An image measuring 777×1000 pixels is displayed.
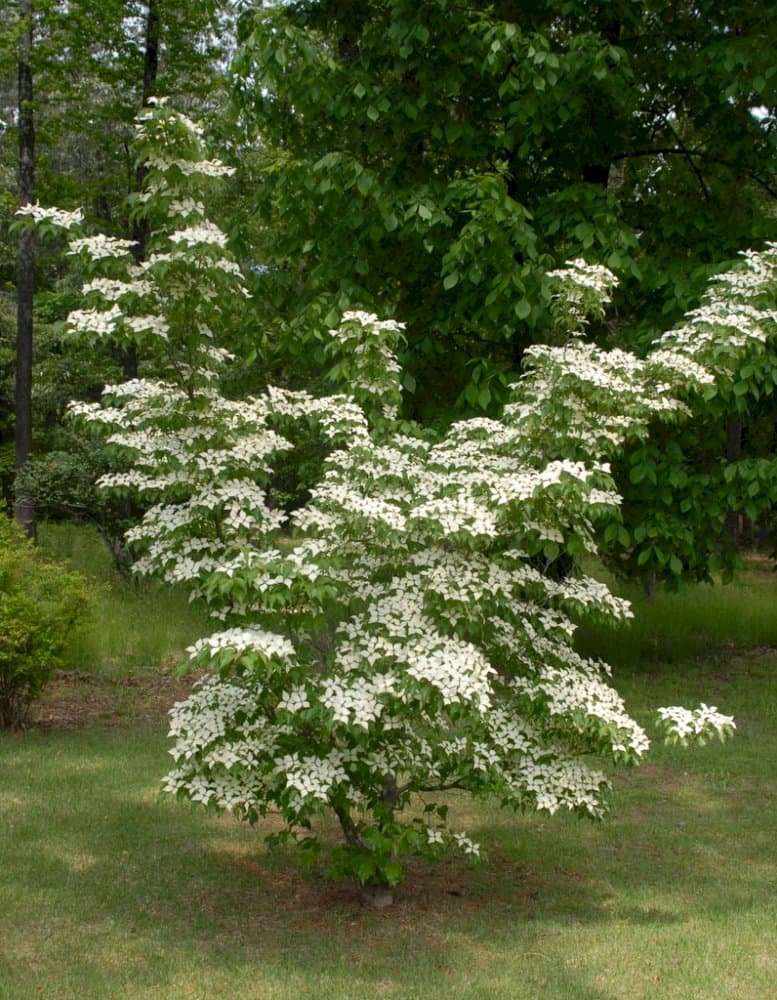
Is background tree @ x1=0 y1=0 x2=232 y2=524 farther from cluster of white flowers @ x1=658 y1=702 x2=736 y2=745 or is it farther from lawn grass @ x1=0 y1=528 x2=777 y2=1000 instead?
cluster of white flowers @ x1=658 y1=702 x2=736 y2=745

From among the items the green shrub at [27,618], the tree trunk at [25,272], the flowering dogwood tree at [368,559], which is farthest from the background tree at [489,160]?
the tree trunk at [25,272]

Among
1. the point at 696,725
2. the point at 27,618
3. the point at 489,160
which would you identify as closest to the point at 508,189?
the point at 489,160

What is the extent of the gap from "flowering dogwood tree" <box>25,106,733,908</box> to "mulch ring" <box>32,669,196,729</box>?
4423 mm

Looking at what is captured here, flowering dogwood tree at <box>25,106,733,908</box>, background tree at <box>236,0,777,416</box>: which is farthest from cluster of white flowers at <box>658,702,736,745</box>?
background tree at <box>236,0,777,416</box>

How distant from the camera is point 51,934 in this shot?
4.94 meters

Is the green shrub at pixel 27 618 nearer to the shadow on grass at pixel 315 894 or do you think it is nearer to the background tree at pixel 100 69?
the shadow on grass at pixel 315 894

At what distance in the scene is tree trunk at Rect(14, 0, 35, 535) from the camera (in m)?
14.6

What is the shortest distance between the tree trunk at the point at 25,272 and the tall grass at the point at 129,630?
5.61 feet

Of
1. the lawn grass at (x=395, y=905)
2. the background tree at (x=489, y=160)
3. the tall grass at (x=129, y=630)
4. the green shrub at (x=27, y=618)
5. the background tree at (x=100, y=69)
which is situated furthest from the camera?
the background tree at (x=100, y=69)

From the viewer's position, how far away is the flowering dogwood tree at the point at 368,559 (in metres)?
4.61

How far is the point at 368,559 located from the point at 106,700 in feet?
18.8

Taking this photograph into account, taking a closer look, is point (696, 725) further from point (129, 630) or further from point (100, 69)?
point (100, 69)

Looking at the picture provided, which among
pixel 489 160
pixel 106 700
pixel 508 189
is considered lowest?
pixel 106 700

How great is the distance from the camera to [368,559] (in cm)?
509
